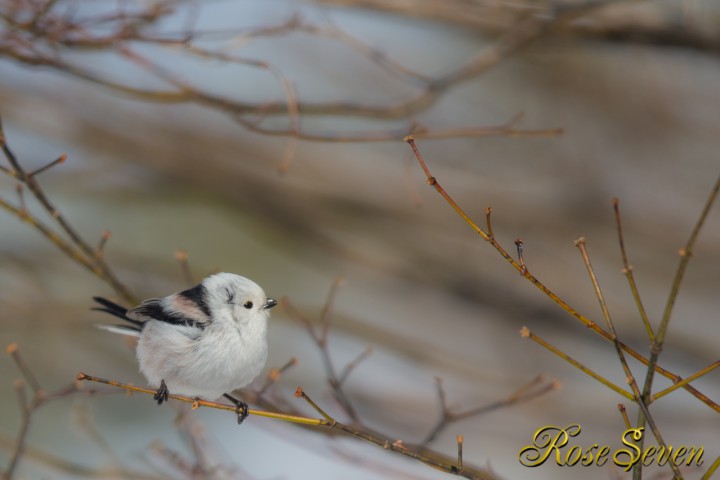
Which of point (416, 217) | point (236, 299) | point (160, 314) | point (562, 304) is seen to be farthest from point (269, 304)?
point (416, 217)

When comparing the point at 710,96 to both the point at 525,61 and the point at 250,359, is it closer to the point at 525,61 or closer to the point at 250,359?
the point at 525,61

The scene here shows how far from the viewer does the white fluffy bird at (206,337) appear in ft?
5.53

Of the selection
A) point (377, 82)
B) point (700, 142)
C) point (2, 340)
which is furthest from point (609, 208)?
point (2, 340)

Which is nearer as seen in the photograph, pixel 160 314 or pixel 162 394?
pixel 162 394

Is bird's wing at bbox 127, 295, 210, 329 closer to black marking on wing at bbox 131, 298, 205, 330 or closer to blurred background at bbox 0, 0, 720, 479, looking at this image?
black marking on wing at bbox 131, 298, 205, 330

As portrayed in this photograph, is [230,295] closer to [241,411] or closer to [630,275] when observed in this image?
[241,411]

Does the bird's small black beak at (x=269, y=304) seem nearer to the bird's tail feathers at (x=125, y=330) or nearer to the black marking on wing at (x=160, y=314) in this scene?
the black marking on wing at (x=160, y=314)

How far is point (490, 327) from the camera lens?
7574 mm

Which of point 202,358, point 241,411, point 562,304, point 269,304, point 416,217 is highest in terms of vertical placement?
point 416,217

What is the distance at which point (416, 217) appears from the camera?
662cm

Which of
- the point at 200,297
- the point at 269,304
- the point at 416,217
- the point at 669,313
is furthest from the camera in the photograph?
the point at 416,217

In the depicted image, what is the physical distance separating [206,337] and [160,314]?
151mm

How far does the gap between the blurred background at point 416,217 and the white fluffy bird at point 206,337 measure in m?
2.43

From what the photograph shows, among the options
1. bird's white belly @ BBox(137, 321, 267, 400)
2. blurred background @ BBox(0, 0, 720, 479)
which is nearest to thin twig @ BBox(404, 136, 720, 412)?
bird's white belly @ BBox(137, 321, 267, 400)
